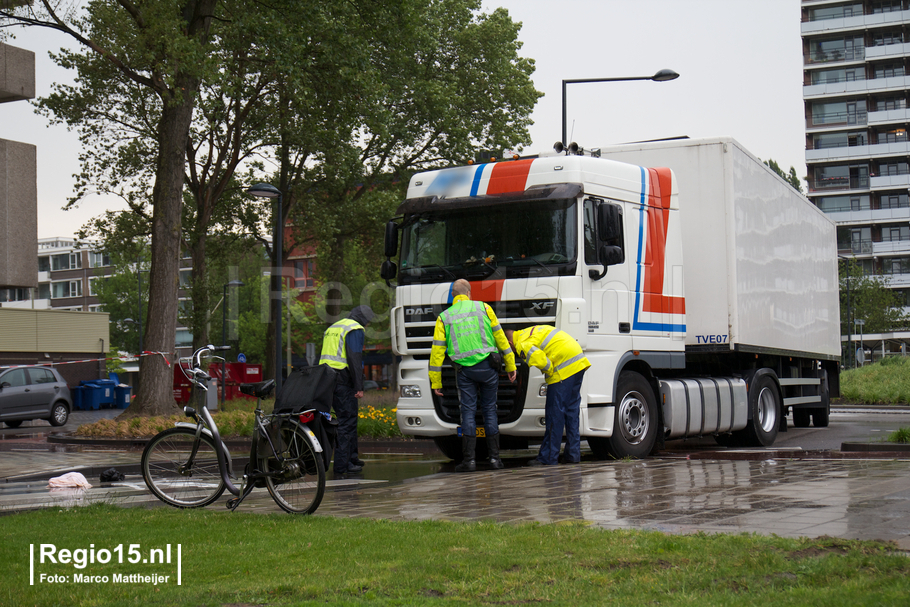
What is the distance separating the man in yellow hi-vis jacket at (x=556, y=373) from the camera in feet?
34.3

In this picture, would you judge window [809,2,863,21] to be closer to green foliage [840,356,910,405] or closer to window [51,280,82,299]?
green foliage [840,356,910,405]

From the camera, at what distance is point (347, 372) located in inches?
421

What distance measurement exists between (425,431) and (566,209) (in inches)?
117

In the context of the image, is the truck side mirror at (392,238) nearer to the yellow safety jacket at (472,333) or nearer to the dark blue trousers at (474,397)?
the yellow safety jacket at (472,333)

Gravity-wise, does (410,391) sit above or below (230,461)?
above

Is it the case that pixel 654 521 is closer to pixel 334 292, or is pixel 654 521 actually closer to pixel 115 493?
pixel 115 493

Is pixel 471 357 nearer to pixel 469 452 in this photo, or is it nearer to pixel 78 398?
pixel 469 452

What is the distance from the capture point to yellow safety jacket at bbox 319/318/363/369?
1055 cm

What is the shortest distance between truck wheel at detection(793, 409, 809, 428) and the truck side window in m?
9.40

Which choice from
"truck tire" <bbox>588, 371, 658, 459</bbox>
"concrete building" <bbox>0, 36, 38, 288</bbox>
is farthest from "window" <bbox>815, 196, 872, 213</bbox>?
"truck tire" <bbox>588, 371, 658, 459</bbox>

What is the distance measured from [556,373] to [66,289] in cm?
10882

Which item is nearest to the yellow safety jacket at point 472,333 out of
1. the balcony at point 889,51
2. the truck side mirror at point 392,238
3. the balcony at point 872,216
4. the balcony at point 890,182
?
the truck side mirror at point 392,238

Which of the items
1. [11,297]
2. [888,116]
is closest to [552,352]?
[11,297]

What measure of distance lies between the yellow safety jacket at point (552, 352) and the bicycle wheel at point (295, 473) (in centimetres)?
336
